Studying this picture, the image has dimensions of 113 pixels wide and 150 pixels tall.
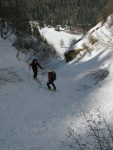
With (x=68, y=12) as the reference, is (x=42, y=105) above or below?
above

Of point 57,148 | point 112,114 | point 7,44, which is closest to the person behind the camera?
point 57,148

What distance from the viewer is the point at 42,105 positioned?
65.6ft

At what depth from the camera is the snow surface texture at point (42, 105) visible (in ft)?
49.3

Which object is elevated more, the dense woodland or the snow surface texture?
the snow surface texture

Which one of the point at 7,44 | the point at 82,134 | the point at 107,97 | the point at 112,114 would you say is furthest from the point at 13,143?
the point at 7,44

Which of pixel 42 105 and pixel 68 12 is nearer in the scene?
pixel 42 105

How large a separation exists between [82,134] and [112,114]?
2896mm

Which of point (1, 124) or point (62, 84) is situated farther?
point (62, 84)

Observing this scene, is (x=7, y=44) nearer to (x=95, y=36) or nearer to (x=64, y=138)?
(x=95, y=36)

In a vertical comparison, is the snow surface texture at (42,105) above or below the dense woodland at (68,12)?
above

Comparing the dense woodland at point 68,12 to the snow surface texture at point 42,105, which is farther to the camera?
the dense woodland at point 68,12

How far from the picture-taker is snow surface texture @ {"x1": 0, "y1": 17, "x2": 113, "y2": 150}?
49.3 feet

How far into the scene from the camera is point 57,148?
46.1 ft

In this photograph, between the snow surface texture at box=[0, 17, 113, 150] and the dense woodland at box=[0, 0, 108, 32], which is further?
the dense woodland at box=[0, 0, 108, 32]
